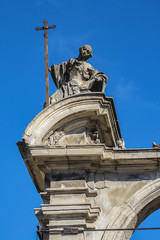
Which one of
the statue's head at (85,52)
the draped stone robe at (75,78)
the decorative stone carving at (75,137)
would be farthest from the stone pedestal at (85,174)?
the statue's head at (85,52)

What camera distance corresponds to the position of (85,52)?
14.0m

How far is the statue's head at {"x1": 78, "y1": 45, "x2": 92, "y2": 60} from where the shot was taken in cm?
1405

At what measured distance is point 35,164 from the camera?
496 inches

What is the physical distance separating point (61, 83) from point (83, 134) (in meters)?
1.64

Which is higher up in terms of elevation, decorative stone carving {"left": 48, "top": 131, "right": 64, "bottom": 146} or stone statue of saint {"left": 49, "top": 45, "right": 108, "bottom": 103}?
stone statue of saint {"left": 49, "top": 45, "right": 108, "bottom": 103}

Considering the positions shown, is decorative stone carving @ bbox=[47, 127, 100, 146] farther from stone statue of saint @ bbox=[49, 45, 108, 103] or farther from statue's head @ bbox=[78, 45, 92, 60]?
statue's head @ bbox=[78, 45, 92, 60]

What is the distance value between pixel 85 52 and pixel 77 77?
66cm

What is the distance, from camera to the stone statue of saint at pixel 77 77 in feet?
44.1

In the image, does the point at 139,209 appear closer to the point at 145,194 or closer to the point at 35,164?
the point at 145,194

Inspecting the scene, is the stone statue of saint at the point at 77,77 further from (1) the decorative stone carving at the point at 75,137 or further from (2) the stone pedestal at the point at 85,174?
(1) the decorative stone carving at the point at 75,137

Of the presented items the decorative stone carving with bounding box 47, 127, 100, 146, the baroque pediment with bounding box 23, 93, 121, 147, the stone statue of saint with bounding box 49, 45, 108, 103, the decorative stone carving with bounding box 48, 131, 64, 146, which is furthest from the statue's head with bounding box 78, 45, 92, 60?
the decorative stone carving with bounding box 48, 131, 64, 146

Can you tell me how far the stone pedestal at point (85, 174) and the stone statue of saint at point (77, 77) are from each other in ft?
2.19

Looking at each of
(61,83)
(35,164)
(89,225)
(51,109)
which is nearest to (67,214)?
(89,225)

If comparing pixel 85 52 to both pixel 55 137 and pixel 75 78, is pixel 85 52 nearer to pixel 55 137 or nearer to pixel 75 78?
pixel 75 78
